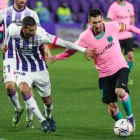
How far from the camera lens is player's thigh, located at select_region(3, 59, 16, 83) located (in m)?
5.68

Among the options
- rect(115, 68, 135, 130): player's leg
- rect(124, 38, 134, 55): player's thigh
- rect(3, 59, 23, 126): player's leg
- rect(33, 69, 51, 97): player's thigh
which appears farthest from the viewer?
rect(124, 38, 134, 55): player's thigh

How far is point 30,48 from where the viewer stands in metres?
5.08

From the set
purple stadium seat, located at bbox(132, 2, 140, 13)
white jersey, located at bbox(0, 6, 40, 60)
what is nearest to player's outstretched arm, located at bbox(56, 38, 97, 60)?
white jersey, located at bbox(0, 6, 40, 60)

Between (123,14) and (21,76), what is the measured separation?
5.48m

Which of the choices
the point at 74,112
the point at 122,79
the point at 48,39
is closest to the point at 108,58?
the point at 122,79

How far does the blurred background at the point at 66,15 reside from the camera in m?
18.5

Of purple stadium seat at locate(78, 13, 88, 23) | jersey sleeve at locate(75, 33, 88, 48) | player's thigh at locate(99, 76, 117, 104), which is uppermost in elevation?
purple stadium seat at locate(78, 13, 88, 23)

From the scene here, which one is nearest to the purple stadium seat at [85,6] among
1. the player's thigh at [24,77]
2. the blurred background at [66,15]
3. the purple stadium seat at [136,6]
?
the blurred background at [66,15]

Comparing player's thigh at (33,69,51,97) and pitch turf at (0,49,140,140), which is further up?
player's thigh at (33,69,51,97)

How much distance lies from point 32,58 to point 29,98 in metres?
0.59

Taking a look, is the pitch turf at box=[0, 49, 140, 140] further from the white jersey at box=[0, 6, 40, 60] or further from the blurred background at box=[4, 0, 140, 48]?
the blurred background at box=[4, 0, 140, 48]

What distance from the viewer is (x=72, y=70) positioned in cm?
1208

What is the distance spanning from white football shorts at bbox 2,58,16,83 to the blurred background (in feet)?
41.0

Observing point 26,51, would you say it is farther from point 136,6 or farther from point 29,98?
point 136,6
